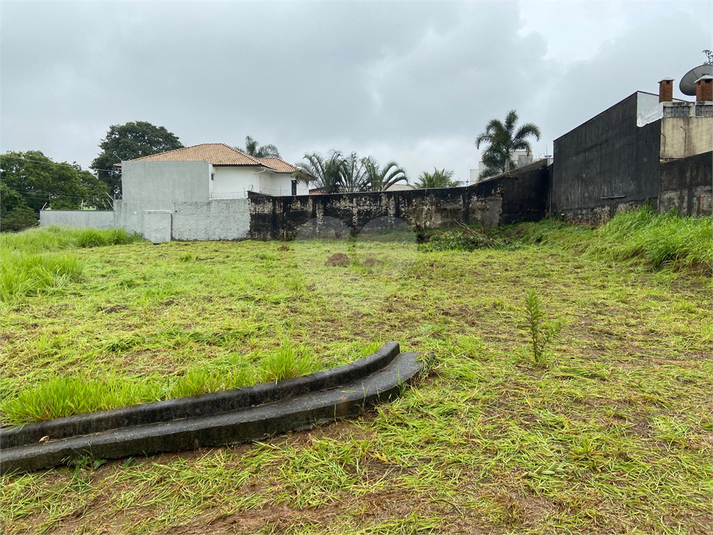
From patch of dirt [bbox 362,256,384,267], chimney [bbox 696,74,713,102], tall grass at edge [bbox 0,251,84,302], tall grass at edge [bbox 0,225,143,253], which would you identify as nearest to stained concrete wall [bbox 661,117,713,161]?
chimney [bbox 696,74,713,102]

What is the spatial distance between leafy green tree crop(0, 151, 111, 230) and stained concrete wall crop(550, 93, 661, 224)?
→ 25677mm

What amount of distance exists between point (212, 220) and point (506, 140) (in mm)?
13546

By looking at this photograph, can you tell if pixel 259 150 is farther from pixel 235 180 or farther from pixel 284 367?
pixel 284 367

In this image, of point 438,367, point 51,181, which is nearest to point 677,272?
point 438,367

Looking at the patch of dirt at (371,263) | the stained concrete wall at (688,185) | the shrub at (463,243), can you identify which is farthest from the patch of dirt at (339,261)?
the stained concrete wall at (688,185)

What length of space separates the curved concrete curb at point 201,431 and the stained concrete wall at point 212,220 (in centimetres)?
1266

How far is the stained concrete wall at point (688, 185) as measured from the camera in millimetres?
5828

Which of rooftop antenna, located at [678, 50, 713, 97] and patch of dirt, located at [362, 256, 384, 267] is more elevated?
rooftop antenna, located at [678, 50, 713, 97]

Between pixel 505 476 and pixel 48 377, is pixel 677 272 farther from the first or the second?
pixel 48 377

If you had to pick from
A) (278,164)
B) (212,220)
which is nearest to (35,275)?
(212,220)

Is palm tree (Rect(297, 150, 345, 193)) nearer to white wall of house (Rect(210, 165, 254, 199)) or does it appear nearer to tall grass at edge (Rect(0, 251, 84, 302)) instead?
white wall of house (Rect(210, 165, 254, 199))

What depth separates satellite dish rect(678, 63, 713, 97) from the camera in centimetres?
964

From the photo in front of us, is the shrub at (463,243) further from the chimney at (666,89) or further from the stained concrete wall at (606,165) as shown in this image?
the chimney at (666,89)

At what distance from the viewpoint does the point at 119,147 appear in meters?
31.1
